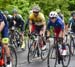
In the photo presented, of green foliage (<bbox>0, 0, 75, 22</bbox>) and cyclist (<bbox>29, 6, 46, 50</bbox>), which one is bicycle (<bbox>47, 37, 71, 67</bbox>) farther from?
green foliage (<bbox>0, 0, 75, 22</bbox>)

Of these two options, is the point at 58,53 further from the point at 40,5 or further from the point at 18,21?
the point at 40,5

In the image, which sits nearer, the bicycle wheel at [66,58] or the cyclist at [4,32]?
the cyclist at [4,32]

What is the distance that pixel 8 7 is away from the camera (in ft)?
90.6

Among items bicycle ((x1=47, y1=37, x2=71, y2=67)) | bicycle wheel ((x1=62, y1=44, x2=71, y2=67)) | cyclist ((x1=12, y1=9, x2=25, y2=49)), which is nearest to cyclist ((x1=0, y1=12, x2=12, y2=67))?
bicycle ((x1=47, y1=37, x2=71, y2=67))

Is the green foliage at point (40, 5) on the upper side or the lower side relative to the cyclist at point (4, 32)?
lower

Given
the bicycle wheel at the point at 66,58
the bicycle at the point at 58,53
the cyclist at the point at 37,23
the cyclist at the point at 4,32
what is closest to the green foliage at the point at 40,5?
the cyclist at the point at 37,23

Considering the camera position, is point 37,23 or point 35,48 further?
point 37,23

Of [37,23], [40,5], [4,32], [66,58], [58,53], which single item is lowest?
[40,5]

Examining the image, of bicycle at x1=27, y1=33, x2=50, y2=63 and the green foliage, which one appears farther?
the green foliage

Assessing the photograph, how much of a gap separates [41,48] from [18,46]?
10.3 ft

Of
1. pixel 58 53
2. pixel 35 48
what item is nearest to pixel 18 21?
pixel 35 48

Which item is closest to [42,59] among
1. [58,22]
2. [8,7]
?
[58,22]

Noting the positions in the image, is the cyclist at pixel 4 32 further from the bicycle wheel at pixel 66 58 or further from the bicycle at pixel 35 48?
the bicycle at pixel 35 48

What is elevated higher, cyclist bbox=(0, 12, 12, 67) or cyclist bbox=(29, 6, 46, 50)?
cyclist bbox=(0, 12, 12, 67)
